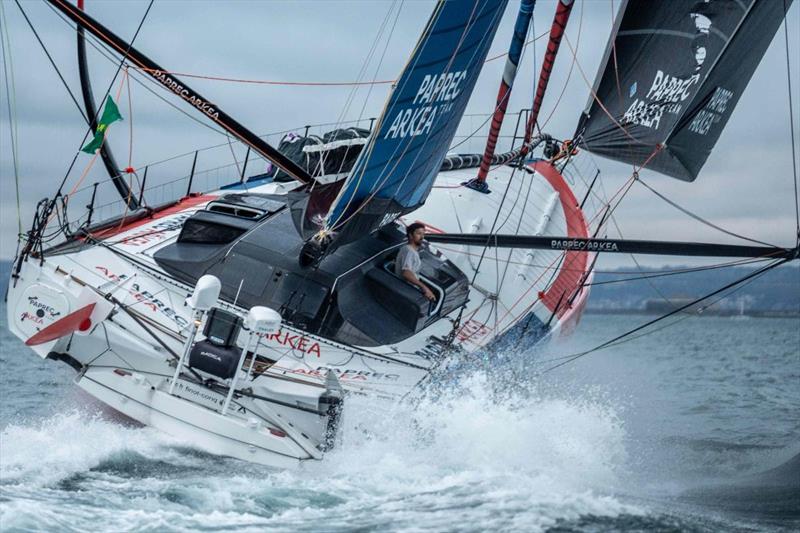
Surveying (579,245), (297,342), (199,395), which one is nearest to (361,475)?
(199,395)

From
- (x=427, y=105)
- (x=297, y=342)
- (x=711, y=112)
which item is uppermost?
(x=711, y=112)

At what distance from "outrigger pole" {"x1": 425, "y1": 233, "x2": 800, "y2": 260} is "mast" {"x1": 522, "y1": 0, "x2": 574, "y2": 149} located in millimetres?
2720

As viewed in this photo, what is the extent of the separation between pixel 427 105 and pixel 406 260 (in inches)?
60.5

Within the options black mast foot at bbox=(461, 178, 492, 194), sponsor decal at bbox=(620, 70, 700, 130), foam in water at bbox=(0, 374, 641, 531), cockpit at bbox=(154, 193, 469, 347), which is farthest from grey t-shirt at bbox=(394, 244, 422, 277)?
sponsor decal at bbox=(620, 70, 700, 130)

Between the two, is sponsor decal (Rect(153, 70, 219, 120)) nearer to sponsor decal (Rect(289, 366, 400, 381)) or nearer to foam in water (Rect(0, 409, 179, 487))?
sponsor decal (Rect(289, 366, 400, 381))

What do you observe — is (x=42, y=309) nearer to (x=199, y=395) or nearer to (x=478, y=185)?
(x=199, y=395)

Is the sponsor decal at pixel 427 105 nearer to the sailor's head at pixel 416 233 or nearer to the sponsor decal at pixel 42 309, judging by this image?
the sailor's head at pixel 416 233

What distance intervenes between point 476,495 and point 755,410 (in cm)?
886

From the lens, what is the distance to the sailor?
10.6 m

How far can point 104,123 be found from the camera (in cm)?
1113

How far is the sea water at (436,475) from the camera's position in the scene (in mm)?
7172

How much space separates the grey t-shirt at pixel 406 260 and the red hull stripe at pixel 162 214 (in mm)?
2998

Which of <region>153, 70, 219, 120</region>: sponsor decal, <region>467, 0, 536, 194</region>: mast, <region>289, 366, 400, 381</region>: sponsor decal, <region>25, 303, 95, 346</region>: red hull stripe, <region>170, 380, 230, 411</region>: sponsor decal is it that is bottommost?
<region>170, 380, 230, 411</region>: sponsor decal

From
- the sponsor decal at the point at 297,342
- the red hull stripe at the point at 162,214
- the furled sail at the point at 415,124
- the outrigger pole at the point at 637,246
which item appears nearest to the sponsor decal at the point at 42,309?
the sponsor decal at the point at 297,342
